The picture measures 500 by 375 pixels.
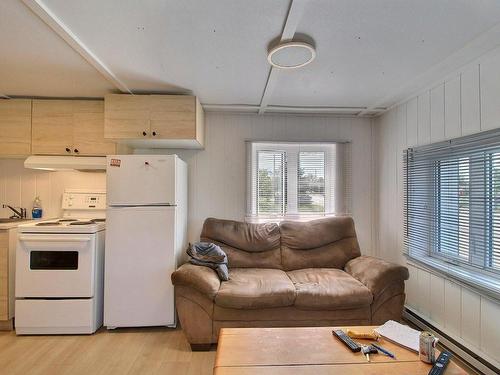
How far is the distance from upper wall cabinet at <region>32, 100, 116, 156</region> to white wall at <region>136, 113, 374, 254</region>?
1.76 ft

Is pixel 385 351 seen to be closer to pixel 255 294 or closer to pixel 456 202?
pixel 255 294

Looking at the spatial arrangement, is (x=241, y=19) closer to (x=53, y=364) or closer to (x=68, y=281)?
(x=68, y=281)

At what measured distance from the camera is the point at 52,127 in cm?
291

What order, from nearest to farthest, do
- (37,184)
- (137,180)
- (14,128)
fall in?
(137,180) → (14,128) → (37,184)

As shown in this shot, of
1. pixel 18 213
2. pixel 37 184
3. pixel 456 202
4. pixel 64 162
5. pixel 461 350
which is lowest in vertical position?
pixel 461 350

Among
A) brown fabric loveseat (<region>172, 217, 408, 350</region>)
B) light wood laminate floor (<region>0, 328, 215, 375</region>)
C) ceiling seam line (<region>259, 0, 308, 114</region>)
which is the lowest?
light wood laminate floor (<region>0, 328, 215, 375</region>)

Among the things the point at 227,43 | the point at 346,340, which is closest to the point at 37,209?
the point at 227,43

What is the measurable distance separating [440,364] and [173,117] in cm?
266

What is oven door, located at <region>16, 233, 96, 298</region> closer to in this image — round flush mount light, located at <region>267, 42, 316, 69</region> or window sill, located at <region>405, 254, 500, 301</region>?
round flush mount light, located at <region>267, 42, 316, 69</region>

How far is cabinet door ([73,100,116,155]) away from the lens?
2.92 metres

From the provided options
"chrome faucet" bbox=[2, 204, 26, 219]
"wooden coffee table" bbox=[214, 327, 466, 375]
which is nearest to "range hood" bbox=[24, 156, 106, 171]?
"chrome faucet" bbox=[2, 204, 26, 219]

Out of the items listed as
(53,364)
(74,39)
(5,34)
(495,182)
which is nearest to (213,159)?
(74,39)

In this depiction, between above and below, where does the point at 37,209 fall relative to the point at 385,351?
above

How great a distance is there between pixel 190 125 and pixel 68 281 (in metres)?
1.82
